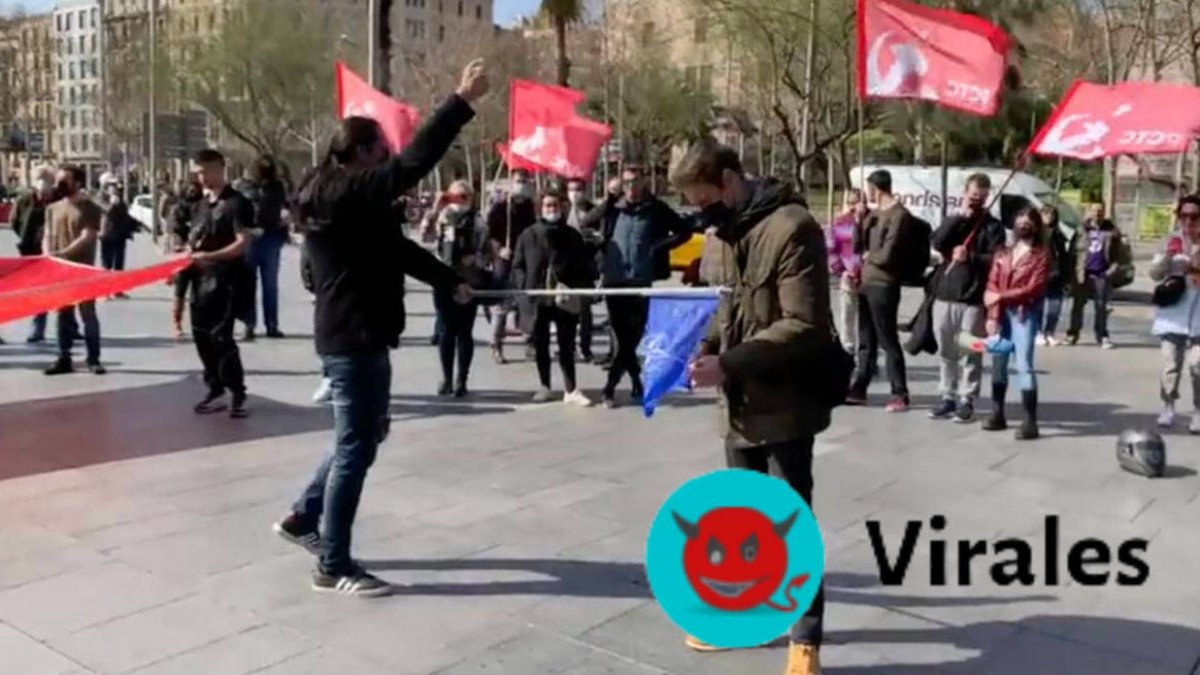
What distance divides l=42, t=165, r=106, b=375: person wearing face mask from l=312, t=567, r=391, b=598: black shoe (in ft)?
21.1

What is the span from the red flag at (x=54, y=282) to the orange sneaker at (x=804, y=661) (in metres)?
5.51

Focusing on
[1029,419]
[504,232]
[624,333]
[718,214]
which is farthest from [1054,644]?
[504,232]

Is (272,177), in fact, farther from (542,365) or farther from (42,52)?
(42,52)

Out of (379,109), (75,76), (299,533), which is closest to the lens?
(299,533)

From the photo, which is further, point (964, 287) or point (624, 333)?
point (624, 333)

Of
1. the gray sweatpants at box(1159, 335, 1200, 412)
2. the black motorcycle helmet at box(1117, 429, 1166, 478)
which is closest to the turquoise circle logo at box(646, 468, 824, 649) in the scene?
the black motorcycle helmet at box(1117, 429, 1166, 478)

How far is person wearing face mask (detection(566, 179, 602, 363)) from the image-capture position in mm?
12021

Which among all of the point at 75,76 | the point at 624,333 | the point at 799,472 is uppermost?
the point at 75,76

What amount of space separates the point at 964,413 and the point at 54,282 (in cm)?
655

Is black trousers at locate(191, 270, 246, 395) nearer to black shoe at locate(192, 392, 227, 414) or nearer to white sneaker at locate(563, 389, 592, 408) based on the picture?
black shoe at locate(192, 392, 227, 414)

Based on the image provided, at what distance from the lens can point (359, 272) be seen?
16.5 ft

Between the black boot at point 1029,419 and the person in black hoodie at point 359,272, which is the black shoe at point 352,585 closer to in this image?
the person in black hoodie at point 359,272

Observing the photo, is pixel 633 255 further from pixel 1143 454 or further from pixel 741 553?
pixel 741 553

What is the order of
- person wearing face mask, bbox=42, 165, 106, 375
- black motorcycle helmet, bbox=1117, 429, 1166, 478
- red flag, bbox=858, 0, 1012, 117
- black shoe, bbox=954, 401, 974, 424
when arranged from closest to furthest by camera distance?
black motorcycle helmet, bbox=1117, 429, 1166, 478
red flag, bbox=858, 0, 1012, 117
black shoe, bbox=954, 401, 974, 424
person wearing face mask, bbox=42, 165, 106, 375
